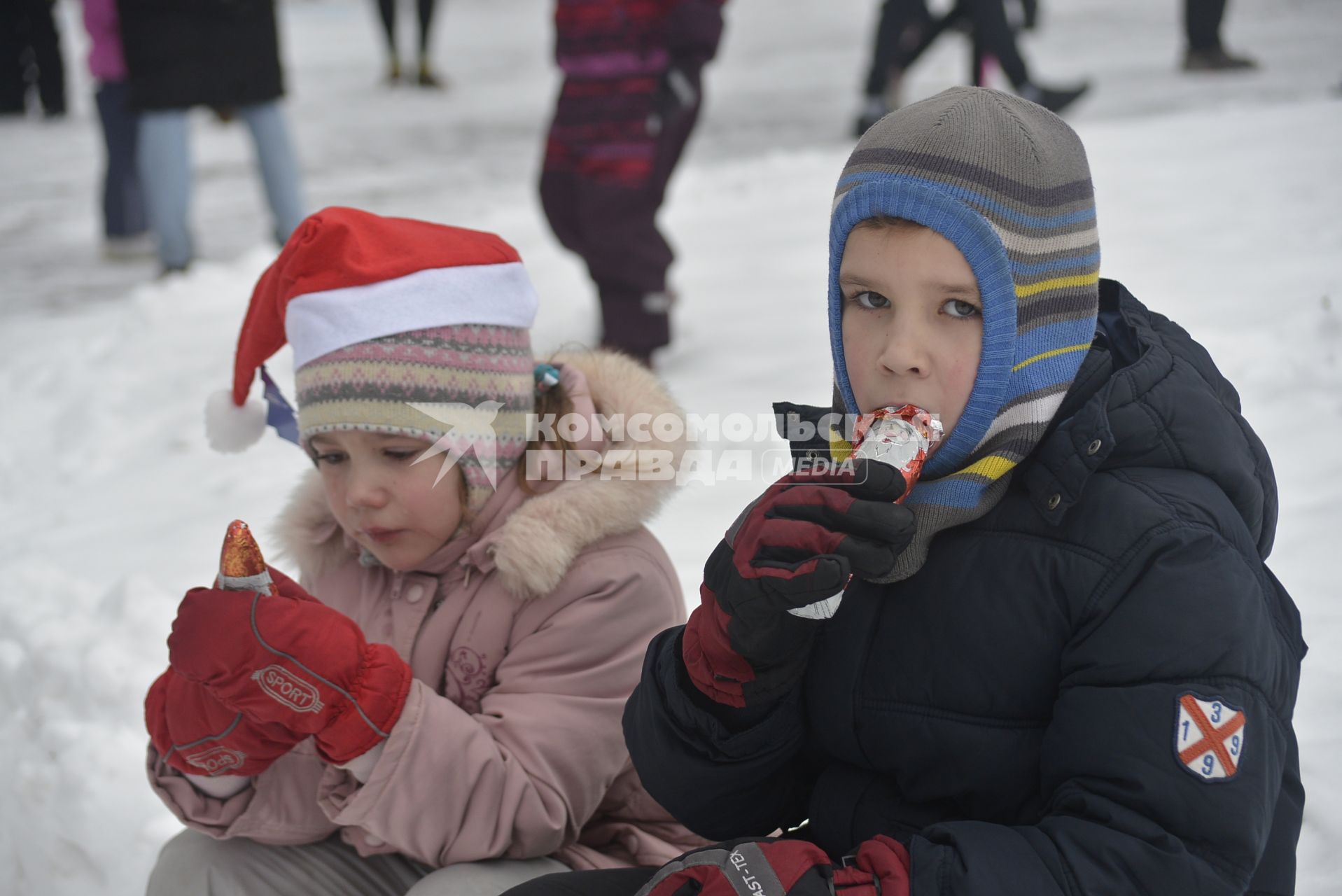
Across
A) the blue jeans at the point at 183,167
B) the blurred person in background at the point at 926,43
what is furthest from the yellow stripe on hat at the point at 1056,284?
the blurred person in background at the point at 926,43

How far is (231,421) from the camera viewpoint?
2.07 m

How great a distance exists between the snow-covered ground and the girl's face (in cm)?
88

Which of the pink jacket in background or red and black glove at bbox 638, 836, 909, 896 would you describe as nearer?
red and black glove at bbox 638, 836, 909, 896

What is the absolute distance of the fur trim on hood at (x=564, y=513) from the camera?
1736 mm

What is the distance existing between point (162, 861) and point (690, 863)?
0.88 metres

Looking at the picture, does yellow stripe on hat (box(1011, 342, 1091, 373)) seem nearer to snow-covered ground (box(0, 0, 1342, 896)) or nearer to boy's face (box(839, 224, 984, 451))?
boy's face (box(839, 224, 984, 451))

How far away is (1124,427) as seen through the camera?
133 centimetres

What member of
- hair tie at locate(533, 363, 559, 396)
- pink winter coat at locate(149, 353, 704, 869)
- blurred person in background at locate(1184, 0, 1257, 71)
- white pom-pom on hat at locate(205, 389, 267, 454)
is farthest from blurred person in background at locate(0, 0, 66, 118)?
pink winter coat at locate(149, 353, 704, 869)

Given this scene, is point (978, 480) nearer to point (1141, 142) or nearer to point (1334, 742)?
point (1334, 742)

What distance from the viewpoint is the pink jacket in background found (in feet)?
20.5

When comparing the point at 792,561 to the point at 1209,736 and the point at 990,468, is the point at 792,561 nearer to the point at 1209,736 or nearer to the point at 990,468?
the point at 990,468

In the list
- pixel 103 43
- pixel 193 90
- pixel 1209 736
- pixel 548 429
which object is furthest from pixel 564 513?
pixel 103 43

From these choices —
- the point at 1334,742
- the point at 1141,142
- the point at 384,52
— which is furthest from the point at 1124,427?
the point at 384,52

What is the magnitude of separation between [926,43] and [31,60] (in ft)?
26.8
